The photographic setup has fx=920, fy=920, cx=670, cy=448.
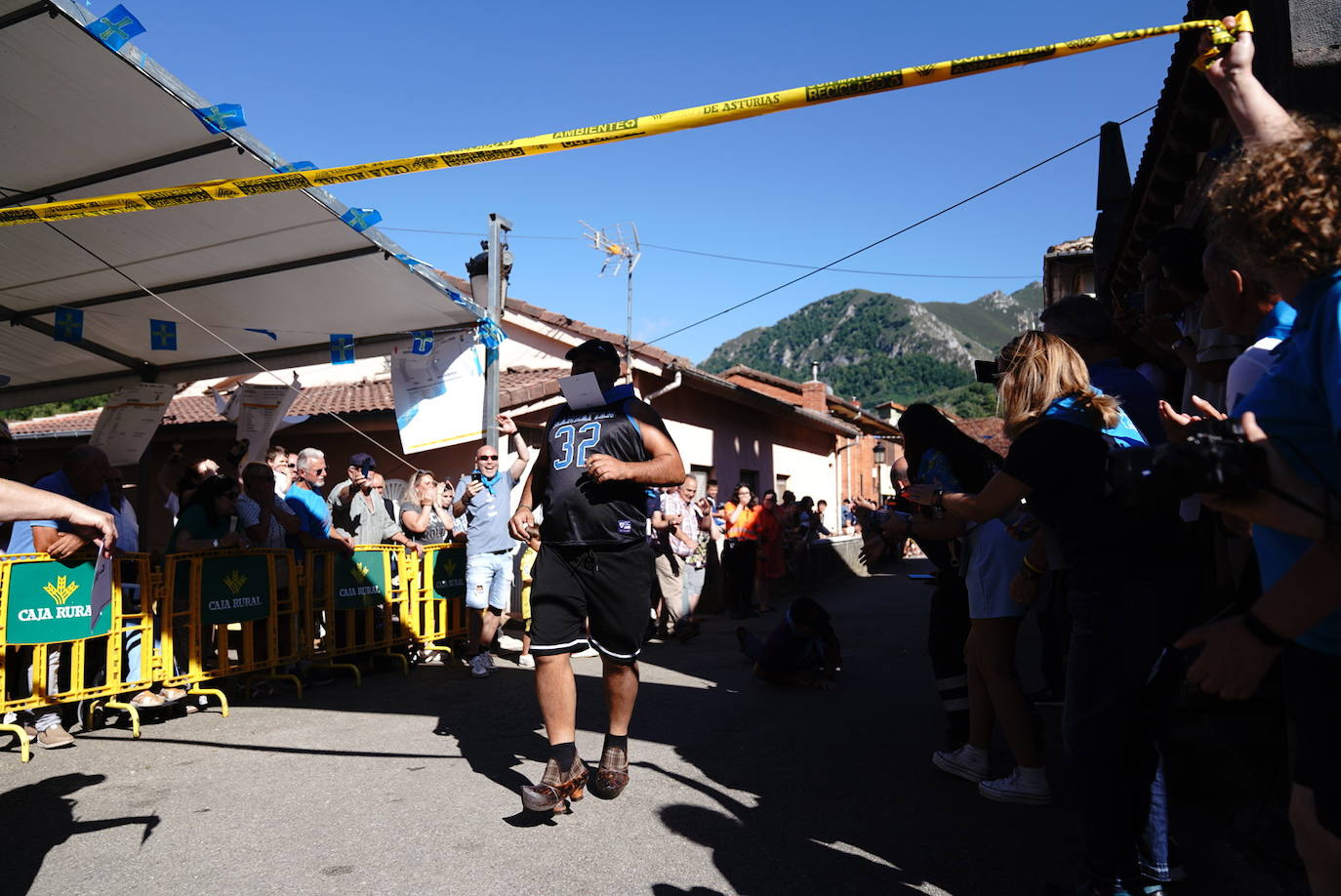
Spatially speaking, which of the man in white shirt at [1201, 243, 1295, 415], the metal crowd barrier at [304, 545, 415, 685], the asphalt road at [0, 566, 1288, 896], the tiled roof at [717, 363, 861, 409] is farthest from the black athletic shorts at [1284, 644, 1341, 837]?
the tiled roof at [717, 363, 861, 409]

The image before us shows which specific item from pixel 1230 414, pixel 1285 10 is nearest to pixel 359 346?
pixel 1285 10

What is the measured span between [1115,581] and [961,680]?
2186 millimetres

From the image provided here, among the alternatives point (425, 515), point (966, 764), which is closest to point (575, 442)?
point (966, 764)

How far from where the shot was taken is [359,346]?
31.5 ft

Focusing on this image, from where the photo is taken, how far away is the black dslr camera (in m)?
1.54

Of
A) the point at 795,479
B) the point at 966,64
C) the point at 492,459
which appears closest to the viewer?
the point at 966,64

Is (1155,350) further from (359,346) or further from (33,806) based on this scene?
(359,346)

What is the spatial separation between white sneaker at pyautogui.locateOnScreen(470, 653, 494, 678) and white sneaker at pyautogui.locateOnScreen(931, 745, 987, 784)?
4.24 meters

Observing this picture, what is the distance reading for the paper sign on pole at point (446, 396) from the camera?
359 inches

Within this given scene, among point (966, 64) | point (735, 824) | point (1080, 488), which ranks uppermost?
point (966, 64)

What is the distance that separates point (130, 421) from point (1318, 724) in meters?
11.3

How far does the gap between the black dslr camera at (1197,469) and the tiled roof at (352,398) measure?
11.6 meters

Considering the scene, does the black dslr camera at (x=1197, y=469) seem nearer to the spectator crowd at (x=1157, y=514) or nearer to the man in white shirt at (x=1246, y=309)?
the spectator crowd at (x=1157, y=514)

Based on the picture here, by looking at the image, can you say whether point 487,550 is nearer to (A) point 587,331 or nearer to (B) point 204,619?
(B) point 204,619
